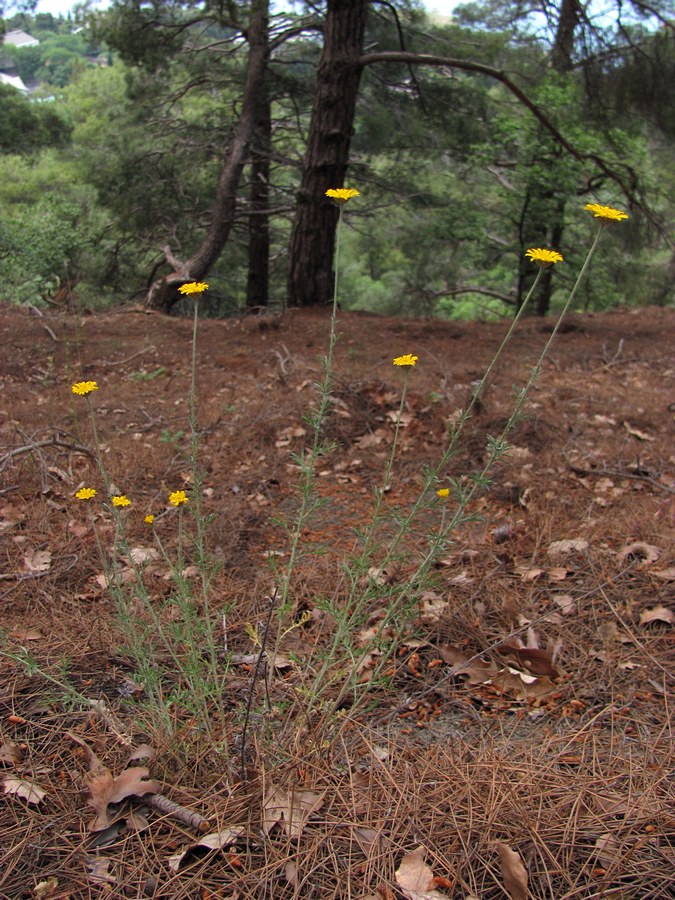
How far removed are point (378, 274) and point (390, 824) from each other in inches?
1112

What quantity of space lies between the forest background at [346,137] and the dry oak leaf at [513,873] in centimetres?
666

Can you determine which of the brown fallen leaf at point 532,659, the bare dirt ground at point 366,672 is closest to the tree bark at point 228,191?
the bare dirt ground at point 366,672

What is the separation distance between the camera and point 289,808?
4.46ft

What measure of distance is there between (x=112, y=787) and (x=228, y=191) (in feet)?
27.8

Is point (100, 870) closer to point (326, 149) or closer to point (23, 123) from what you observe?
→ point (326, 149)

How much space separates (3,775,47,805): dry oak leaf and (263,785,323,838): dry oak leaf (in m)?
0.52

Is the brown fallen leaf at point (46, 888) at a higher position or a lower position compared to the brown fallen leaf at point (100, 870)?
lower

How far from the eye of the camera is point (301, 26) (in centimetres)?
854

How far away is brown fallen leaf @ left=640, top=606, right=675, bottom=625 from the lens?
220cm

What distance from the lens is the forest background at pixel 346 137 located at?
6887 millimetres

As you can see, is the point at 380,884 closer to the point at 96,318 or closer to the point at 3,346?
the point at 3,346

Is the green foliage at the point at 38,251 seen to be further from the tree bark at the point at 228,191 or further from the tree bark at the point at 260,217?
the tree bark at the point at 228,191

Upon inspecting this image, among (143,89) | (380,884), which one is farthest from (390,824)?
(143,89)

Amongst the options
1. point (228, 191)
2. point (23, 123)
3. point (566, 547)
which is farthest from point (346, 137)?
point (23, 123)
